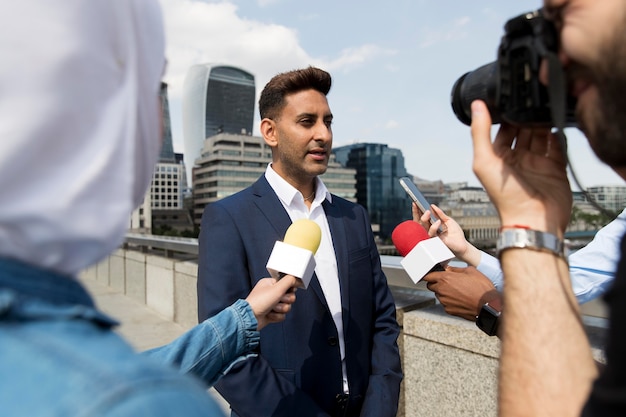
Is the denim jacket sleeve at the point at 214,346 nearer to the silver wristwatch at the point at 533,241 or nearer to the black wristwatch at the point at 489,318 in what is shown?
the silver wristwatch at the point at 533,241

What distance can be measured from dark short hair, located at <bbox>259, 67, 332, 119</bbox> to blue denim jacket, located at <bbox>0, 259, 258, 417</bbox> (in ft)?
7.36

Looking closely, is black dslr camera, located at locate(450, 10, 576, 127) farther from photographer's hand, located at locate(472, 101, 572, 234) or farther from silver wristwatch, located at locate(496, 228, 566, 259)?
silver wristwatch, located at locate(496, 228, 566, 259)

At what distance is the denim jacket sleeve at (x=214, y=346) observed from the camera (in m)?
1.43

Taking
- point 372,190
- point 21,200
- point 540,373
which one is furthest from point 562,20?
point 372,190

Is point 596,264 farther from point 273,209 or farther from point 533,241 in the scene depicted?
point 273,209

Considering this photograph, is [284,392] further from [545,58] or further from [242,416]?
[545,58]

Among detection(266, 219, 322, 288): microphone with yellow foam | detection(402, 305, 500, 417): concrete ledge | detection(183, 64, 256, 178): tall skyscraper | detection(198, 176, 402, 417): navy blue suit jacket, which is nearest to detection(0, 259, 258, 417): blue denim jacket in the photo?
detection(266, 219, 322, 288): microphone with yellow foam

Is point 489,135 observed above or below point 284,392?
above

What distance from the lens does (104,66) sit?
744 millimetres

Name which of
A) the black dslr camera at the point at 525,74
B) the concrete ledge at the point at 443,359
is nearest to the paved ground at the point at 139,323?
the concrete ledge at the point at 443,359

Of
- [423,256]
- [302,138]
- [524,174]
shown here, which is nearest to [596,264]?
[423,256]

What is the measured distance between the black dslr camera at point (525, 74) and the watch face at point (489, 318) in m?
1.21

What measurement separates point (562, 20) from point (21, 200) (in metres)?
1.02

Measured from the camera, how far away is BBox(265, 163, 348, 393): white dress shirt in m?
2.42
